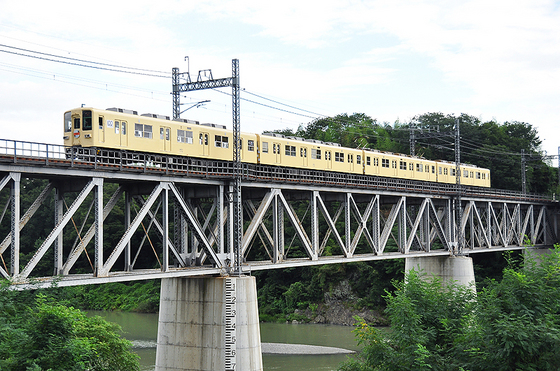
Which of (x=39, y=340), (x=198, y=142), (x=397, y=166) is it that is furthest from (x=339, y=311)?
(x=39, y=340)

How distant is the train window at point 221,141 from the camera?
117 ft

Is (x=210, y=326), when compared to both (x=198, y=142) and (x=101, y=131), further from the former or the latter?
(x=101, y=131)

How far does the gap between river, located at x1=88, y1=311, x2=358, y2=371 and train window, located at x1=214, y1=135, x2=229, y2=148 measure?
17342 millimetres

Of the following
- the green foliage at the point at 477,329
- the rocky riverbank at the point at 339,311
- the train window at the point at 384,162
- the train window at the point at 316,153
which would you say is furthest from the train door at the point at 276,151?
the rocky riverbank at the point at 339,311

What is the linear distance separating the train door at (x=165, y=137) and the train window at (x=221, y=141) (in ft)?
12.0

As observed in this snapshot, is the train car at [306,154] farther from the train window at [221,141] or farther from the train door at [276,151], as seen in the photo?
the train window at [221,141]

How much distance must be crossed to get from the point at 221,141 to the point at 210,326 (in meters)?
10.3

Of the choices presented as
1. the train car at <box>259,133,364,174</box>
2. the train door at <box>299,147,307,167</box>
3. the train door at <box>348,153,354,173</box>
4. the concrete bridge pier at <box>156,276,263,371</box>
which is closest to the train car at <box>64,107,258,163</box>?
the train car at <box>259,133,364,174</box>

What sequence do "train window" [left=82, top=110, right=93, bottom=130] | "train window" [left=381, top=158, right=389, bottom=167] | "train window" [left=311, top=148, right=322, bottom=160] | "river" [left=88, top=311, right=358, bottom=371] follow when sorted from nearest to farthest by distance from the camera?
"train window" [left=82, top=110, right=93, bottom=130] < "train window" [left=311, top=148, right=322, bottom=160] < "river" [left=88, top=311, right=358, bottom=371] < "train window" [left=381, top=158, right=389, bottom=167]

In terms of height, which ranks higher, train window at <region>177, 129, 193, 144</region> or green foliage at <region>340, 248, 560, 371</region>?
train window at <region>177, 129, 193, 144</region>

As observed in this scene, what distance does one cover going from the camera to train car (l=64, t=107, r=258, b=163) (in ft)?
95.9

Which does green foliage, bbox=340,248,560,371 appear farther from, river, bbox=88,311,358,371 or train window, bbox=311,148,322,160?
river, bbox=88,311,358,371

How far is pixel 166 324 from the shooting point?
33094 mm

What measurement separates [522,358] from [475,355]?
1887 mm
